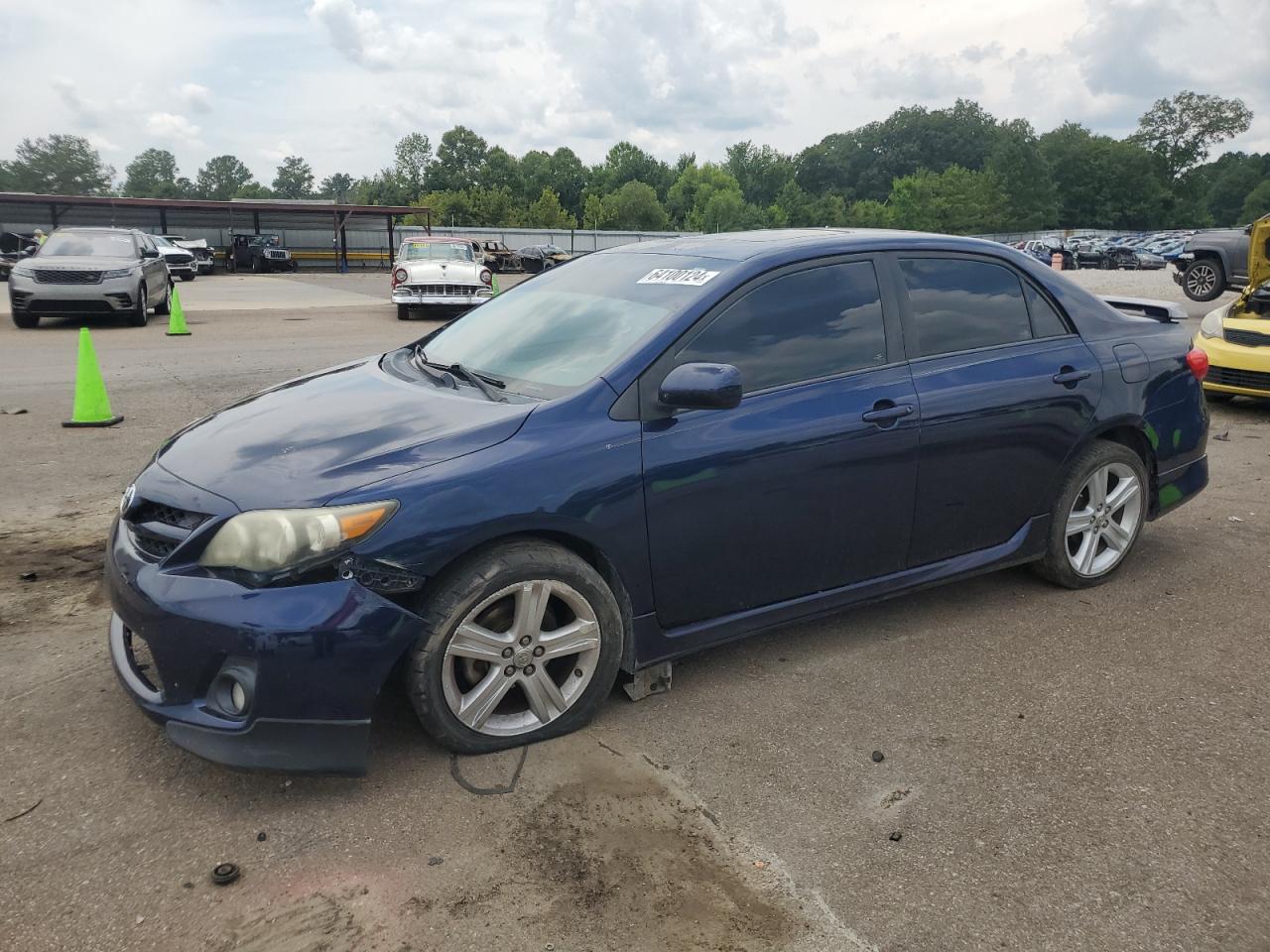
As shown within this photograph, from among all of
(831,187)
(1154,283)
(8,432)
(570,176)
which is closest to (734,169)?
(831,187)

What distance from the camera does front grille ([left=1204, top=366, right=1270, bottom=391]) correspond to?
352 inches

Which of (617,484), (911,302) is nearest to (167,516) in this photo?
(617,484)

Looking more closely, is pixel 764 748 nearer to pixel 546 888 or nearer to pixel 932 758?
pixel 932 758

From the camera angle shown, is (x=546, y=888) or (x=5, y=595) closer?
(x=546, y=888)

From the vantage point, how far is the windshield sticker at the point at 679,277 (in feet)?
12.3

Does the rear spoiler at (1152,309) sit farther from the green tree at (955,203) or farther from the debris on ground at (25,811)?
the green tree at (955,203)

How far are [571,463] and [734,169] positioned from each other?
14329cm

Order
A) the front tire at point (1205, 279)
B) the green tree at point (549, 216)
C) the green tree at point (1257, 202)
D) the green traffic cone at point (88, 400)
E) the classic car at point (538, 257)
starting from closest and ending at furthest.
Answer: the green traffic cone at point (88, 400)
the front tire at point (1205, 279)
the classic car at point (538, 257)
the green tree at point (549, 216)
the green tree at point (1257, 202)

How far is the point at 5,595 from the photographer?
446 cm

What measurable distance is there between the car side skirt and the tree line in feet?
280

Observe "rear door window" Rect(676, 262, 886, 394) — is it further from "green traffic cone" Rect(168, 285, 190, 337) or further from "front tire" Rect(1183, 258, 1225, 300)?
"front tire" Rect(1183, 258, 1225, 300)

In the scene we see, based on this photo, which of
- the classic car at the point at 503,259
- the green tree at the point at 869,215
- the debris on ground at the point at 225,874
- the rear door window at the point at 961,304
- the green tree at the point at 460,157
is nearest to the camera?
the debris on ground at the point at 225,874

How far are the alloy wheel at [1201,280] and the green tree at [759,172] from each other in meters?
120

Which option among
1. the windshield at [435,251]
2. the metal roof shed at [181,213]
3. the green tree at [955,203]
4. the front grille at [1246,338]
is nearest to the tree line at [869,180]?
the green tree at [955,203]
